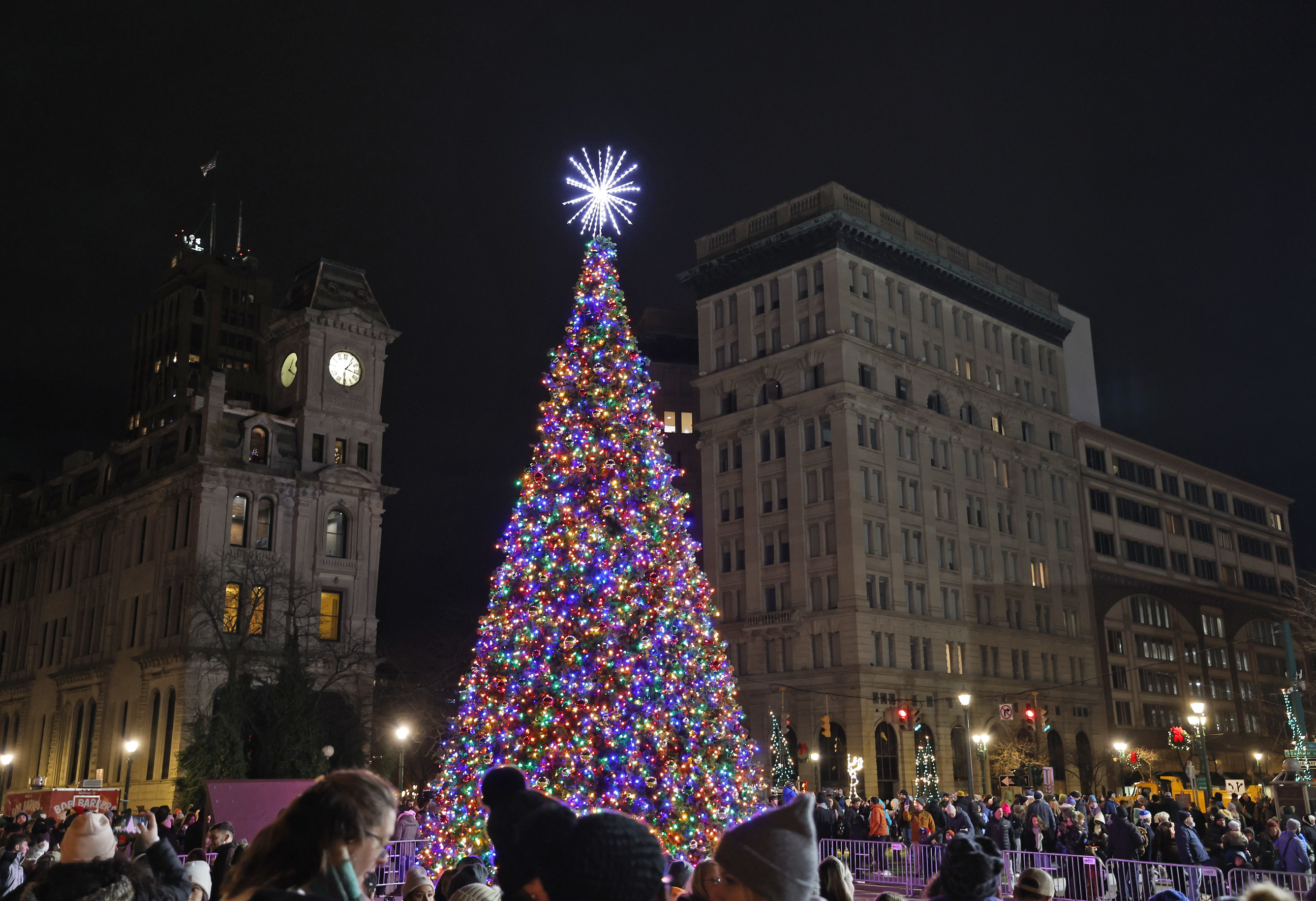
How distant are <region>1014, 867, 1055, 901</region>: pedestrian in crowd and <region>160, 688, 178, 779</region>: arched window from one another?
5405 cm

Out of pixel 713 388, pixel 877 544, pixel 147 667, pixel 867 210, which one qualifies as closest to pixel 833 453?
pixel 877 544

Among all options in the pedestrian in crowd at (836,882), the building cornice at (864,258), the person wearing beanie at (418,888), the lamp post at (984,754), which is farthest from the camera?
the building cornice at (864,258)

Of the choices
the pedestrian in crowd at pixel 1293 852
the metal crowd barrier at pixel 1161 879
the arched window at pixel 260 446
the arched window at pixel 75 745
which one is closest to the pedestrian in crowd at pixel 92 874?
the metal crowd barrier at pixel 1161 879

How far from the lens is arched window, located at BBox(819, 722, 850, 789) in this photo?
65438 millimetres

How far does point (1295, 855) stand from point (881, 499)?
5283cm

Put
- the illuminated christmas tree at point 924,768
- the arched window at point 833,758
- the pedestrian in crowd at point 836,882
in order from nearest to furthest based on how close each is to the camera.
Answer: the pedestrian in crowd at point 836,882, the illuminated christmas tree at point 924,768, the arched window at point 833,758

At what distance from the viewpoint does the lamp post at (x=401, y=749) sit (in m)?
41.1

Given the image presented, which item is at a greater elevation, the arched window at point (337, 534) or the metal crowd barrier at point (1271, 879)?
the arched window at point (337, 534)

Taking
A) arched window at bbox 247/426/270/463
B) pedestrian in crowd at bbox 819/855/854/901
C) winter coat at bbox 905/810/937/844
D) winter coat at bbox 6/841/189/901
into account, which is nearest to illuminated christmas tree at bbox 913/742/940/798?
winter coat at bbox 905/810/937/844

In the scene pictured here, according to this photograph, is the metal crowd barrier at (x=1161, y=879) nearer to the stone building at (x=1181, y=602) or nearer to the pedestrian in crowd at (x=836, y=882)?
the pedestrian in crowd at (x=836, y=882)

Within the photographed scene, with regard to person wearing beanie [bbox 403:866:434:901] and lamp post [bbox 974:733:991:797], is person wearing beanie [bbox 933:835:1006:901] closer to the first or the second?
person wearing beanie [bbox 403:866:434:901]

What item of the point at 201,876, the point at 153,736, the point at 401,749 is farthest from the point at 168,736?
the point at 201,876

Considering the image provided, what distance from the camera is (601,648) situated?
17344mm

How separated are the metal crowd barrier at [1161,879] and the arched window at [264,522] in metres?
46.9
